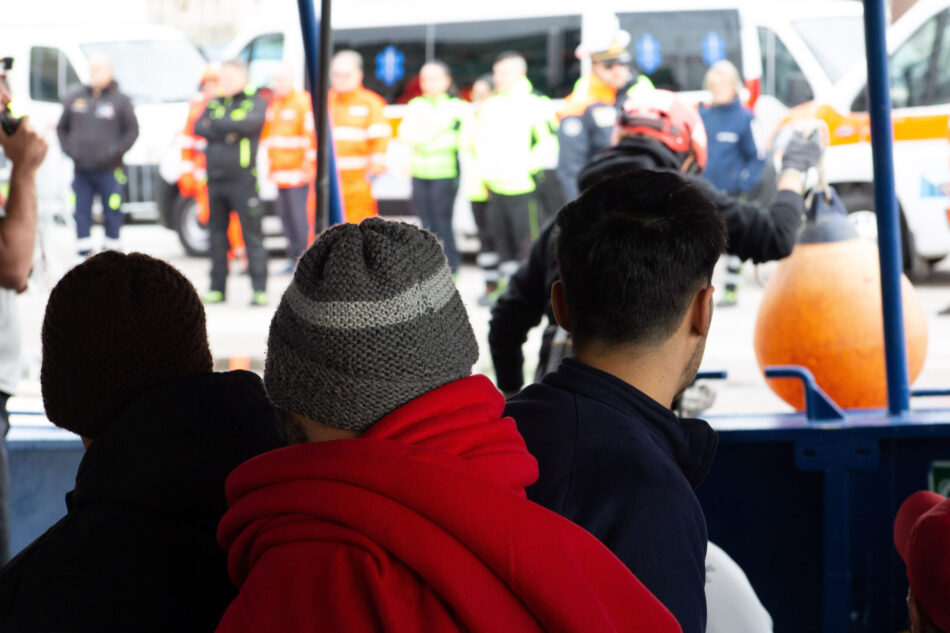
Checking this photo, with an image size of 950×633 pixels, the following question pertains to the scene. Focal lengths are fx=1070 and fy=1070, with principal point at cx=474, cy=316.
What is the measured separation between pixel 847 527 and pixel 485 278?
6.44m

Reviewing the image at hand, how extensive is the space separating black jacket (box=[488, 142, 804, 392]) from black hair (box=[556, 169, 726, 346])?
108 cm

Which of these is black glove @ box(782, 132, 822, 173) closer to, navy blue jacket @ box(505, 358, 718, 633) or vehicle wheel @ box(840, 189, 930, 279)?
navy blue jacket @ box(505, 358, 718, 633)

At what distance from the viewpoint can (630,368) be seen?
1409 mm

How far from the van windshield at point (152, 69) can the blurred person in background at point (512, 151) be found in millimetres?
4215

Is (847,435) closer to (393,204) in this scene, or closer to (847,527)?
(847,527)

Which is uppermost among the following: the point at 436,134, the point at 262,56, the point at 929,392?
the point at 262,56

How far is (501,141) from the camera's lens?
8.80 m

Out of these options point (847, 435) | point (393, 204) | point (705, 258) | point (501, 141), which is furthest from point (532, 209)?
point (705, 258)

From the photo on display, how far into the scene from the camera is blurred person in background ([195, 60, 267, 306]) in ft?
28.8

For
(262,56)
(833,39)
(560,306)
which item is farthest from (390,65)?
(560,306)

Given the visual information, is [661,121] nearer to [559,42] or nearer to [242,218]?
[242,218]

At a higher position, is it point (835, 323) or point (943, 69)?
point (943, 69)

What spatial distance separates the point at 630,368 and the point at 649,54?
9219 millimetres

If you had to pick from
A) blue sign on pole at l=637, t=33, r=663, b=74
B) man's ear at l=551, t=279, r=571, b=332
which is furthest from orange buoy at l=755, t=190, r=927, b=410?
blue sign on pole at l=637, t=33, r=663, b=74
